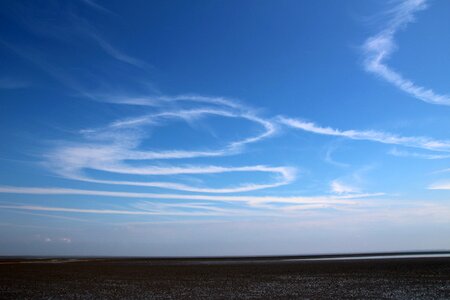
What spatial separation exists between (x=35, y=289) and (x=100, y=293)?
6492 millimetres

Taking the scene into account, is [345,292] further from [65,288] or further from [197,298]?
[65,288]

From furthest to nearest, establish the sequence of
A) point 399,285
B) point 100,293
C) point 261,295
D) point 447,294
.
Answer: point 399,285 → point 100,293 → point 261,295 → point 447,294

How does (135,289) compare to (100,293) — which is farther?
(135,289)

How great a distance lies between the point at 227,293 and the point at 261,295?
102 inches

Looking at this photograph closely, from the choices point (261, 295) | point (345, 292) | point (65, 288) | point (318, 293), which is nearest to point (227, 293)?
point (261, 295)

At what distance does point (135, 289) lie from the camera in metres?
31.5

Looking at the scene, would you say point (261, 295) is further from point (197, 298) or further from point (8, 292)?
point (8, 292)

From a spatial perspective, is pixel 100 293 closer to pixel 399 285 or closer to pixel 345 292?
pixel 345 292

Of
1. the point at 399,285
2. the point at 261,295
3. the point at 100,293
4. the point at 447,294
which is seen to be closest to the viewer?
the point at 447,294

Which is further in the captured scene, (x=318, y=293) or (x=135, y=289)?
(x=135, y=289)

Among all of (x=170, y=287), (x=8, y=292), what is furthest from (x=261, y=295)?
(x=8, y=292)

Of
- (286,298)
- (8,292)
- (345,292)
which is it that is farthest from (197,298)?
(8,292)

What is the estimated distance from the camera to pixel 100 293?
28969 mm

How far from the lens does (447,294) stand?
2505 centimetres
